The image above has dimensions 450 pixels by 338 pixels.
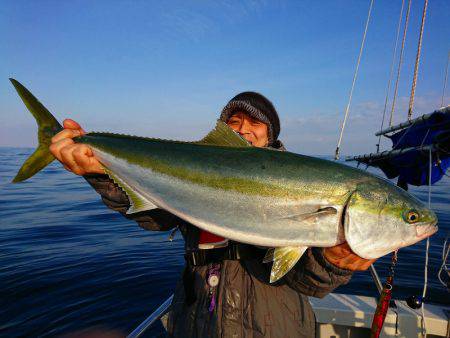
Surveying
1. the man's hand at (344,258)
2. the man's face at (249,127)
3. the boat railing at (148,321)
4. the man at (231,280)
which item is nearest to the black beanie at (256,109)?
the man's face at (249,127)

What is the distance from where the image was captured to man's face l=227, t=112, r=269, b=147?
14.1 ft

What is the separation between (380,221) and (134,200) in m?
2.26

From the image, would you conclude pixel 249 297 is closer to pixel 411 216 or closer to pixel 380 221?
pixel 380 221

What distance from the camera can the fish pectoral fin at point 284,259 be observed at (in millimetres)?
2512

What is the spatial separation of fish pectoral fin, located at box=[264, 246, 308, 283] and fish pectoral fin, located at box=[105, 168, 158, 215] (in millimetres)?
1262

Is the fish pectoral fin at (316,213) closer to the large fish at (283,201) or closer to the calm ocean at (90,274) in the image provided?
the large fish at (283,201)


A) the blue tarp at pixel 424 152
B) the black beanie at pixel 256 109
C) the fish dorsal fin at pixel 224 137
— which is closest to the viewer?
the fish dorsal fin at pixel 224 137

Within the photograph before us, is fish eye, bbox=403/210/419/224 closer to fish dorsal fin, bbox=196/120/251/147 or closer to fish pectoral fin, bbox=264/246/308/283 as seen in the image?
fish pectoral fin, bbox=264/246/308/283

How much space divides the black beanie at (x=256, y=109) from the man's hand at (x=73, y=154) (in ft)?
6.52

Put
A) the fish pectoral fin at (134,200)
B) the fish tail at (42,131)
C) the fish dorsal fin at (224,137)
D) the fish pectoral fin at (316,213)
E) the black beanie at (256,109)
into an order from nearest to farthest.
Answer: the fish pectoral fin at (316,213)
the fish dorsal fin at (224,137)
the fish pectoral fin at (134,200)
the fish tail at (42,131)
the black beanie at (256,109)

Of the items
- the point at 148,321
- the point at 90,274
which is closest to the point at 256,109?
the point at 148,321

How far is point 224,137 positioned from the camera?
2910 millimetres

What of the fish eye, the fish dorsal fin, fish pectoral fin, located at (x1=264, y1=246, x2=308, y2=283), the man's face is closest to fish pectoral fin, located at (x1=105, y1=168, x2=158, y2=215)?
the fish dorsal fin

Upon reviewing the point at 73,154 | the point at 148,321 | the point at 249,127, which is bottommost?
the point at 148,321
